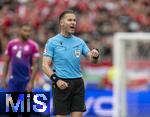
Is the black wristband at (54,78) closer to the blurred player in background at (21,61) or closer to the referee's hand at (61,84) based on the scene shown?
the referee's hand at (61,84)

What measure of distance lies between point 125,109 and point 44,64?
9.25 m

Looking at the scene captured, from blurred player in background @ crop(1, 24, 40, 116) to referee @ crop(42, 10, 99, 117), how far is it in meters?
3.67

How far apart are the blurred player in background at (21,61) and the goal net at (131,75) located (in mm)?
4671

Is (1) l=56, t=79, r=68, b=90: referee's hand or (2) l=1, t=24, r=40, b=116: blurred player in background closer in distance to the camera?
(1) l=56, t=79, r=68, b=90: referee's hand

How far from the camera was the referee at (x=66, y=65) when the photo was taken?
10.3 m

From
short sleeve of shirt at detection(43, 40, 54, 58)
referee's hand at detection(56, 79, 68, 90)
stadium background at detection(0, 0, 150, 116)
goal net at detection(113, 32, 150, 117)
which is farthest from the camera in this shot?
stadium background at detection(0, 0, 150, 116)

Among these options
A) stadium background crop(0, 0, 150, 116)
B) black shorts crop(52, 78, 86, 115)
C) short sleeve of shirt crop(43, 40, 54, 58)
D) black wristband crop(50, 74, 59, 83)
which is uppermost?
A: stadium background crop(0, 0, 150, 116)

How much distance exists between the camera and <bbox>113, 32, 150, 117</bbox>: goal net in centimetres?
1894

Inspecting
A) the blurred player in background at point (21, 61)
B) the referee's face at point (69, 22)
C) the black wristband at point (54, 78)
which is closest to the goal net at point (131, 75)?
the blurred player in background at point (21, 61)

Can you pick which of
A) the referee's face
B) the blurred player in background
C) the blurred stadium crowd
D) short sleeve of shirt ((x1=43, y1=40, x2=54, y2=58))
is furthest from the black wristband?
the blurred stadium crowd

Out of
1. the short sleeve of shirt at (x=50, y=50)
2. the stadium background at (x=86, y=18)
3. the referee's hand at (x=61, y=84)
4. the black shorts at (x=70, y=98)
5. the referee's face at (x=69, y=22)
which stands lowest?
the black shorts at (x=70, y=98)

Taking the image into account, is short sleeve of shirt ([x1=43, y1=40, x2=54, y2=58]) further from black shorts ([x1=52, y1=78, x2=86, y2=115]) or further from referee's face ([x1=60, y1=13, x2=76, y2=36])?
black shorts ([x1=52, y1=78, x2=86, y2=115])

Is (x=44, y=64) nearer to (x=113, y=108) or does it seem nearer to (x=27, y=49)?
(x=27, y=49)

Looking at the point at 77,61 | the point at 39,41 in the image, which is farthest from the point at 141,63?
the point at 77,61
